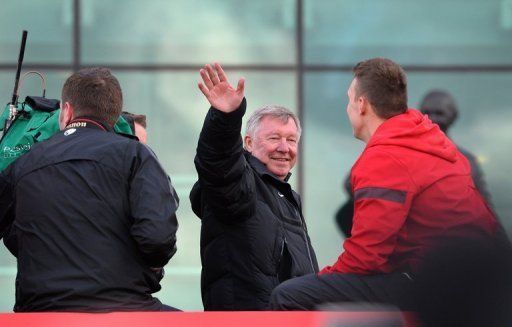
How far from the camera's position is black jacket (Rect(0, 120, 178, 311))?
399 centimetres

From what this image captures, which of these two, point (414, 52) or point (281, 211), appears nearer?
point (281, 211)

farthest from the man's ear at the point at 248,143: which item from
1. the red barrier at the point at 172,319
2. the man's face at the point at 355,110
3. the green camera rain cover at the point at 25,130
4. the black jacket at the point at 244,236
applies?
the red barrier at the point at 172,319

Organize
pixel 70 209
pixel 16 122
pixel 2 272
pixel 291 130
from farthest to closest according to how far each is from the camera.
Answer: pixel 2 272
pixel 291 130
pixel 16 122
pixel 70 209

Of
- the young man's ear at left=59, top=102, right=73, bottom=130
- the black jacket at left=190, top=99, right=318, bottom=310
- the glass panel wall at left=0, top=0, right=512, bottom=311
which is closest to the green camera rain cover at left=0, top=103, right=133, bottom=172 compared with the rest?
the young man's ear at left=59, top=102, right=73, bottom=130

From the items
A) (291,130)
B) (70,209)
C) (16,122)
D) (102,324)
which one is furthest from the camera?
(291,130)

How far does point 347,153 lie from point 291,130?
5.67 metres

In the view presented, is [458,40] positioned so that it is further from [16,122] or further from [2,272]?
[16,122]

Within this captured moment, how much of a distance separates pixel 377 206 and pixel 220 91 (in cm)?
69

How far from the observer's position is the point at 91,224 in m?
4.03

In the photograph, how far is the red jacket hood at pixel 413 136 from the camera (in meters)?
4.20

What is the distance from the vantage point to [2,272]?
10539 millimetres

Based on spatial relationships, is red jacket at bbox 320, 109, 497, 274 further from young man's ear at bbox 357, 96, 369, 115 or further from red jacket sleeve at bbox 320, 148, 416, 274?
young man's ear at bbox 357, 96, 369, 115

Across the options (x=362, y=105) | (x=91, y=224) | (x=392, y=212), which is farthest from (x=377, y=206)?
(x=91, y=224)

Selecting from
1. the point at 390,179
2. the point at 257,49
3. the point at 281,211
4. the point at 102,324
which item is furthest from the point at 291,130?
the point at 257,49
